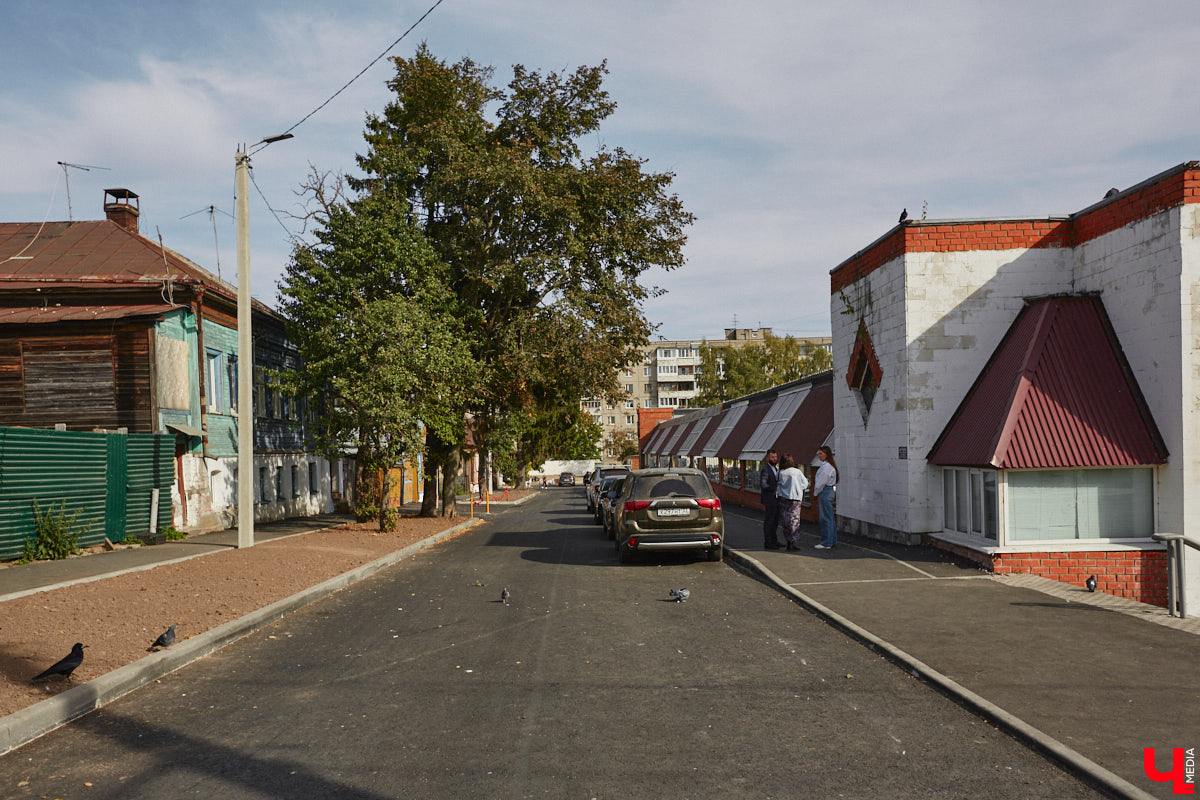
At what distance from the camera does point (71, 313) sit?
881 inches

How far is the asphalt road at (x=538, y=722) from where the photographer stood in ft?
17.1

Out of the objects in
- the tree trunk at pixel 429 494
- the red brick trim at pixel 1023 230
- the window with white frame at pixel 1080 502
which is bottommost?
the tree trunk at pixel 429 494

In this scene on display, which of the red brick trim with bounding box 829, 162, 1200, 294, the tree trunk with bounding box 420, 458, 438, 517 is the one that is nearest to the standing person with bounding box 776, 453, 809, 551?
the red brick trim with bounding box 829, 162, 1200, 294

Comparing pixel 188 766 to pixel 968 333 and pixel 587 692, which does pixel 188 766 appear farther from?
pixel 968 333

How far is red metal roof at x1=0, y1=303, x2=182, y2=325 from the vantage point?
21.7 meters

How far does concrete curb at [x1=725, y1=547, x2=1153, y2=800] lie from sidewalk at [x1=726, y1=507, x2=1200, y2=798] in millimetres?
13

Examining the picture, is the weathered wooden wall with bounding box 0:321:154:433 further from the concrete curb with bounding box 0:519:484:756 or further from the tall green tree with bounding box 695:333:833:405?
the tall green tree with bounding box 695:333:833:405

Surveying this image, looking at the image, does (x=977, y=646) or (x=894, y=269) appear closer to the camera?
(x=977, y=646)

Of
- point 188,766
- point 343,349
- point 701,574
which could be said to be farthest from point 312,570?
point 188,766

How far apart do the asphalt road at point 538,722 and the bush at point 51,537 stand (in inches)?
329

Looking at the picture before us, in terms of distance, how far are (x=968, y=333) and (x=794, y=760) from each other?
43.3 feet

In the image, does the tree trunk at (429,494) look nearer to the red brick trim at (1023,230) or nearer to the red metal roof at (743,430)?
the red metal roof at (743,430)

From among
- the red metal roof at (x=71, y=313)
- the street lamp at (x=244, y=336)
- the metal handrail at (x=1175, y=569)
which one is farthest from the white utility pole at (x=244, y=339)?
the metal handrail at (x=1175, y=569)

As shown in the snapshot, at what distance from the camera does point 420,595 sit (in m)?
12.9
